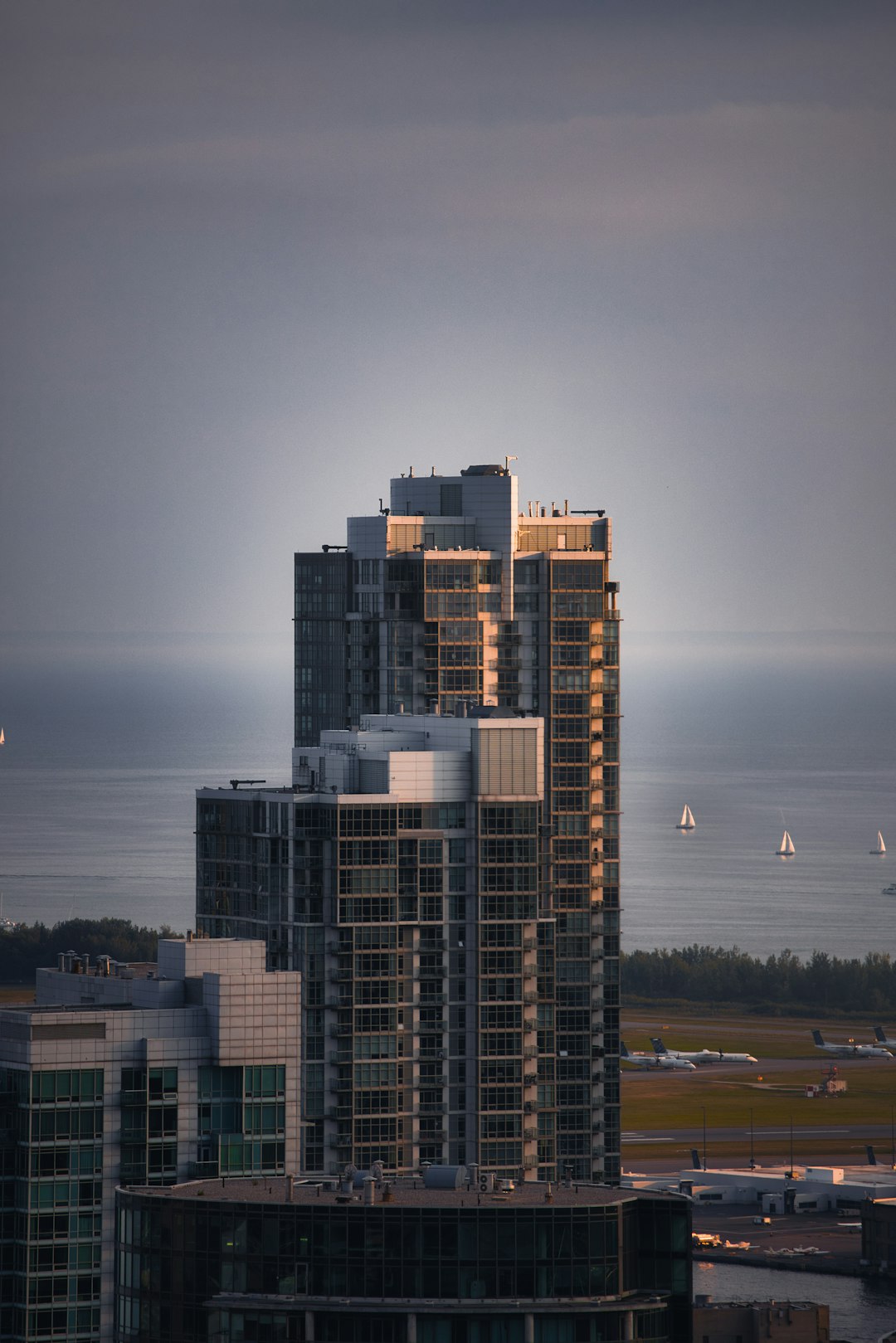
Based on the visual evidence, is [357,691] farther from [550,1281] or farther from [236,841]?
[550,1281]

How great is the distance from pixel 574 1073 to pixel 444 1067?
18355 mm

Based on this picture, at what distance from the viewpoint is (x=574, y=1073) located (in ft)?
522

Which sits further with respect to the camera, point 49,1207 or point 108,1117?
point 108,1117

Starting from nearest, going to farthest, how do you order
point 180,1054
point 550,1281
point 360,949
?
point 550,1281 → point 180,1054 → point 360,949

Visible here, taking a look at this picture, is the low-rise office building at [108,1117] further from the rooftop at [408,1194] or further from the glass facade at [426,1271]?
the glass facade at [426,1271]

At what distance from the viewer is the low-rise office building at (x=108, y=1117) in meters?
107

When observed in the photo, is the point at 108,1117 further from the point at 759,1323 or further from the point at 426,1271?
the point at 759,1323

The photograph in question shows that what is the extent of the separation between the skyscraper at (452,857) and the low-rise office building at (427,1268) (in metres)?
37.1

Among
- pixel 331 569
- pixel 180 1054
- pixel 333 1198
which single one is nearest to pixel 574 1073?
pixel 331 569

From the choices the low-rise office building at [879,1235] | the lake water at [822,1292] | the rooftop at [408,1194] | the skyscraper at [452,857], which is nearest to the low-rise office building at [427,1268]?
the rooftop at [408,1194]

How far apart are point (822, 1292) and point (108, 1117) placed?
292 ft

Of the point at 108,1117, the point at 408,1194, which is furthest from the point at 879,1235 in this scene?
the point at 408,1194

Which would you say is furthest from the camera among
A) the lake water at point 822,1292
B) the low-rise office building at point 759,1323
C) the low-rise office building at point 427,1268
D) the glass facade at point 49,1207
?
the lake water at point 822,1292

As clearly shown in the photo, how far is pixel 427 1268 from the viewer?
95.1m
